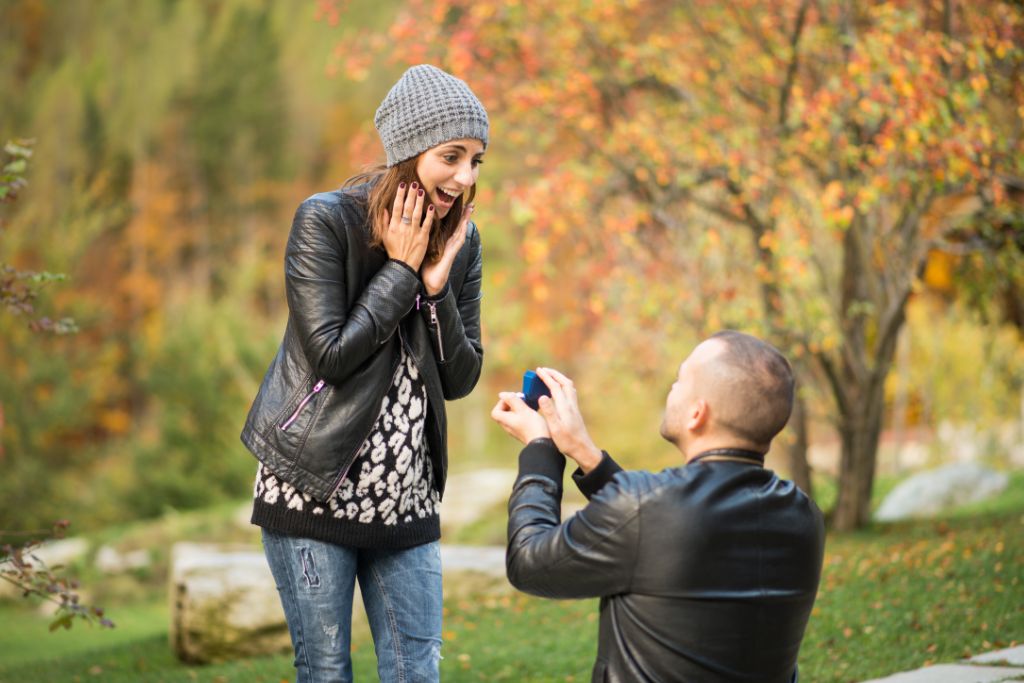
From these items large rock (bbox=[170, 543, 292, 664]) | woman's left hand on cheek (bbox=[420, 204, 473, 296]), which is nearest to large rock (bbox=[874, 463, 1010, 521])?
large rock (bbox=[170, 543, 292, 664])

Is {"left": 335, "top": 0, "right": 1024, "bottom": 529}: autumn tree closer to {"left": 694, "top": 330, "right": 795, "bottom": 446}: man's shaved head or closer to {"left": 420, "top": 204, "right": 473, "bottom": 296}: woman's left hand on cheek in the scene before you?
{"left": 420, "top": 204, "right": 473, "bottom": 296}: woman's left hand on cheek

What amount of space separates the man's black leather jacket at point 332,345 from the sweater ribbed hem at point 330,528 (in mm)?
79

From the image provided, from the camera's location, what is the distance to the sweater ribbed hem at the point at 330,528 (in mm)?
2459

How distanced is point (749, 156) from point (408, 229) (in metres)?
5.19

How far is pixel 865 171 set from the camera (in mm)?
6652

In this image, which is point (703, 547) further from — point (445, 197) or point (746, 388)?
point (445, 197)

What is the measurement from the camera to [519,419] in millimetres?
2252

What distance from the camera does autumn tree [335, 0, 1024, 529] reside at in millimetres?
6504

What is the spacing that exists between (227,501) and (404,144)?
13.6 metres

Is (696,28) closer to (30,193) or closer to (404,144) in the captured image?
(404,144)

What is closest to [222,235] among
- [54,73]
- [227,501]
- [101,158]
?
[101,158]

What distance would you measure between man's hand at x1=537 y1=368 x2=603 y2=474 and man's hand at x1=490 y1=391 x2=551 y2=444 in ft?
0.06

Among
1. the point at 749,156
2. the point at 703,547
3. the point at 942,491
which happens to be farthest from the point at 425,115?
the point at 942,491

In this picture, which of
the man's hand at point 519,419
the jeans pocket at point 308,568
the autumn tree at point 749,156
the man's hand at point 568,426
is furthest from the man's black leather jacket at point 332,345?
the autumn tree at point 749,156
